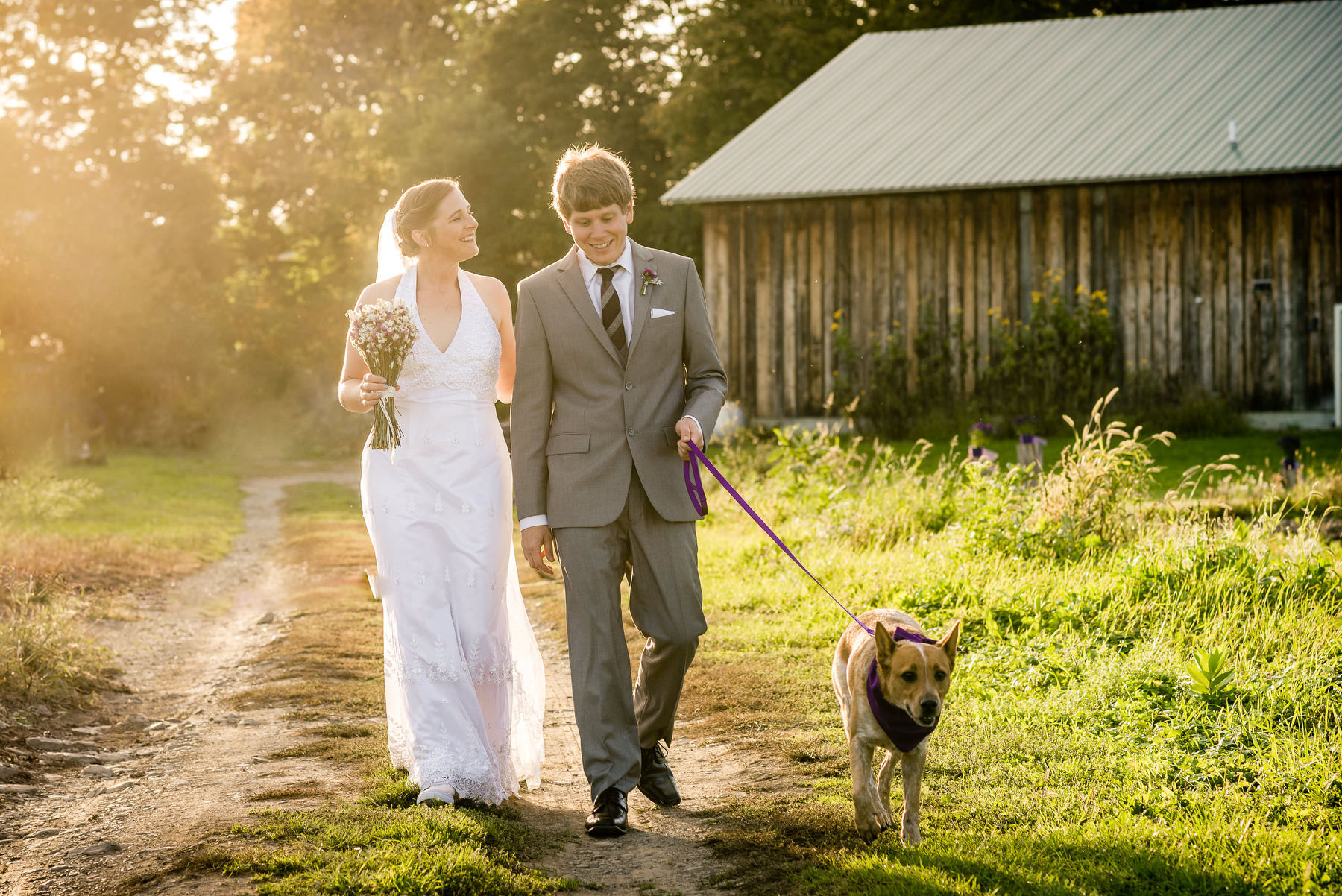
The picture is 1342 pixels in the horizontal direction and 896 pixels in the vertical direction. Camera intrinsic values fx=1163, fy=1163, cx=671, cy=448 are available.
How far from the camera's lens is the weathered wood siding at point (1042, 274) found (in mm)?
17516

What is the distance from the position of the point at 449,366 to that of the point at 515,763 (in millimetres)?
1729

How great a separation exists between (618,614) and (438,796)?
100 cm

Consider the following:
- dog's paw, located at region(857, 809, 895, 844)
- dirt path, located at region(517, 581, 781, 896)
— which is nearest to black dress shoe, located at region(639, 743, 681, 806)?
dirt path, located at region(517, 581, 781, 896)

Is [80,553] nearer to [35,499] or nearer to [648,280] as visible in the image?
[35,499]

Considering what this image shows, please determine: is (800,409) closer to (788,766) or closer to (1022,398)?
(1022,398)

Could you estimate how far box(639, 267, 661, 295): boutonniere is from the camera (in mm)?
4598

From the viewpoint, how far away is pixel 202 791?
5047 millimetres

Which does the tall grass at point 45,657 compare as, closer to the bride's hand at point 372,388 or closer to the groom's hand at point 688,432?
the bride's hand at point 372,388

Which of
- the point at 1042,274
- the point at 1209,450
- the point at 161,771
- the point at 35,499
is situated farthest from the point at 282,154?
the point at 161,771

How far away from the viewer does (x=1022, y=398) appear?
18.0 metres

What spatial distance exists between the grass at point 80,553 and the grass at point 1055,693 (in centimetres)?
396

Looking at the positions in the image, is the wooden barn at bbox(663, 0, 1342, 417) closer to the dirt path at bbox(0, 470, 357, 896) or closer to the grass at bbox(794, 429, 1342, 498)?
the grass at bbox(794, 429, 1342, 498)

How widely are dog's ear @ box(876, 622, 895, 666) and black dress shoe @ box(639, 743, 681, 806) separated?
3.82ft

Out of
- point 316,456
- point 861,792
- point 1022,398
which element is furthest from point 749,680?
point 316,456
